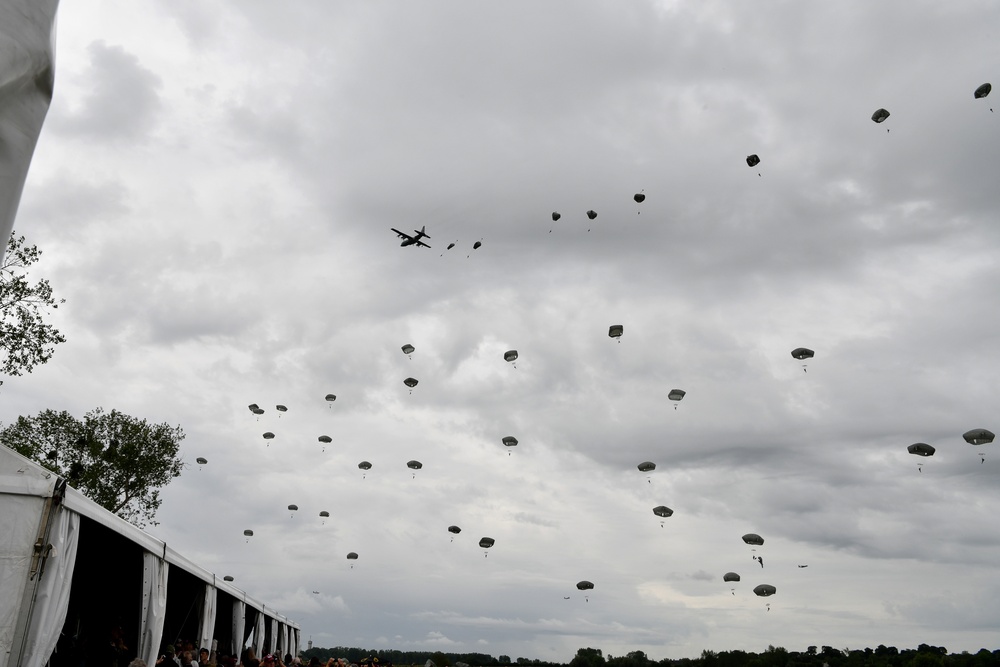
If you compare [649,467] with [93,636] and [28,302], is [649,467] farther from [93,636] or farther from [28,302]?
[28,302]

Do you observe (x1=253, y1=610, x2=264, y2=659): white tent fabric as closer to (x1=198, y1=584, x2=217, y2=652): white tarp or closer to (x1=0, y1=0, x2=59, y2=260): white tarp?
(x1=198, y1=584, x2=217, y2=652): white tarp

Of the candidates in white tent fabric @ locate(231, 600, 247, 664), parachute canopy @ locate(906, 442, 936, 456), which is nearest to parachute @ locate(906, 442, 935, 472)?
parachute canopy @ locate(906, 442, 936, 456)

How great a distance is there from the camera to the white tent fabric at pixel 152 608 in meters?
11.9

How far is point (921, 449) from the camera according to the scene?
99.8 ft

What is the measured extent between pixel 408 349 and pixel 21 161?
3451cm

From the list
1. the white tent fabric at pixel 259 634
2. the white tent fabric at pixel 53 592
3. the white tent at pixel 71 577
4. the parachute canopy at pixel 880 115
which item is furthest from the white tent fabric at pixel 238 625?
the parachute canopy at pixel 880 115

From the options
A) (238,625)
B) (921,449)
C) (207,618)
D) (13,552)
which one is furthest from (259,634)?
(921,449)

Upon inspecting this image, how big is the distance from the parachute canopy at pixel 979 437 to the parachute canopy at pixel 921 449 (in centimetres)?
151

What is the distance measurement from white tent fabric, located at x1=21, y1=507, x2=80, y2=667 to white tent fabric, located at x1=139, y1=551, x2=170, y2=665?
8.32 feet

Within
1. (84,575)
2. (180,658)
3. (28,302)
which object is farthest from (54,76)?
(28,302)

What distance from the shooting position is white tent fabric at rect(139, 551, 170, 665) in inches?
468

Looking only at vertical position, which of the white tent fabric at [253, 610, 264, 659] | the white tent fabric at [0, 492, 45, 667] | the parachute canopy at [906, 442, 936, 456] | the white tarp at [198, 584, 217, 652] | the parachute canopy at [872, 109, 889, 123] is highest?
the parachute canopy at [872, 109, 889, 123]

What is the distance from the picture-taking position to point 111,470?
33000mm

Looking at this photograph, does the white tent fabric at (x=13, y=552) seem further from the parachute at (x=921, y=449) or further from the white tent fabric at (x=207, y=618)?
the parachute at (x=921, y=449)
